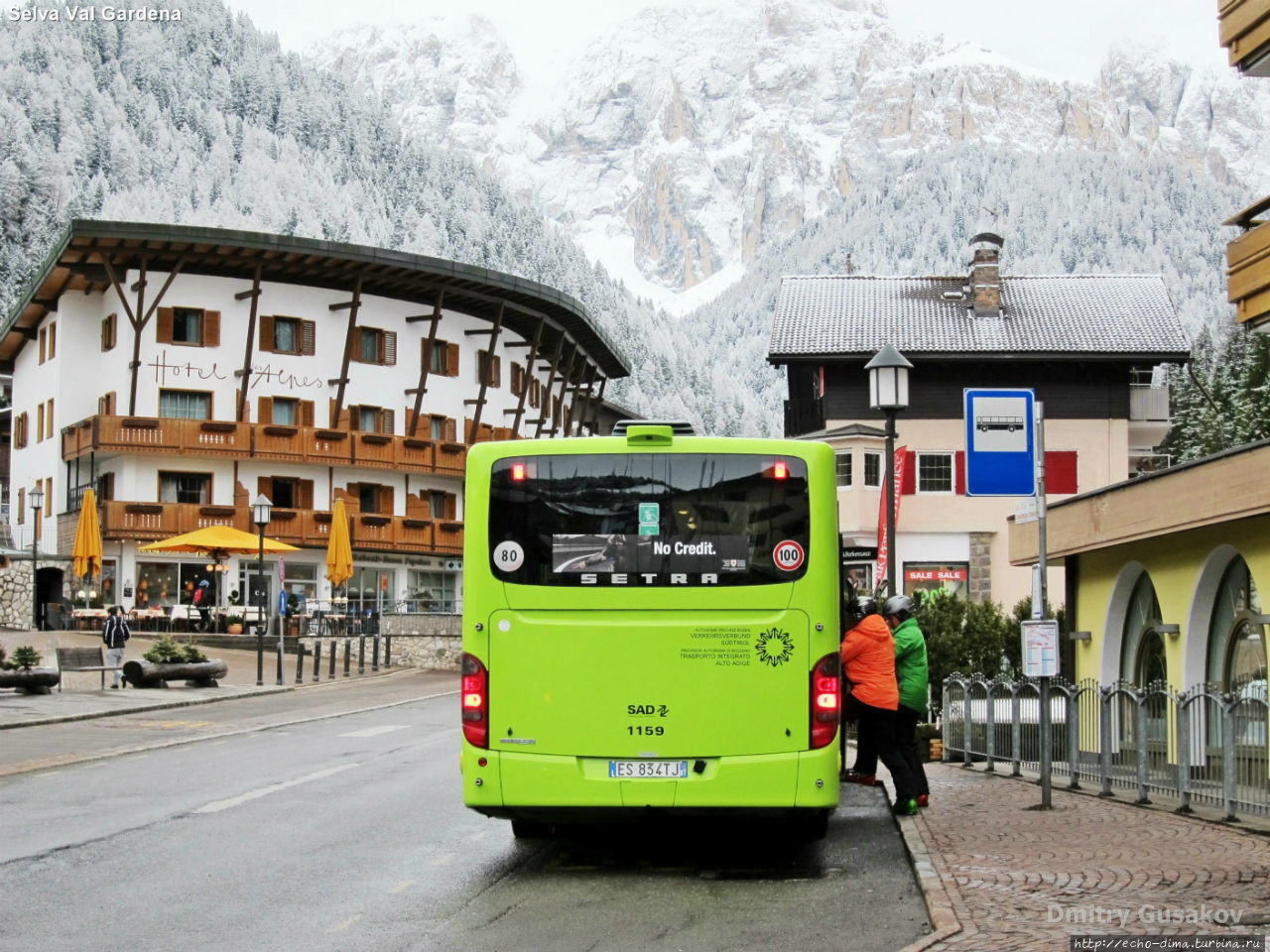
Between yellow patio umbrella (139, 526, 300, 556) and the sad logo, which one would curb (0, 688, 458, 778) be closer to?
the sad logo

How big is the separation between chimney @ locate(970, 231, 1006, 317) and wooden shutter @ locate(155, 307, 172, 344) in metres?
25.2

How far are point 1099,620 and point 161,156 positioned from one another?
14600 cm

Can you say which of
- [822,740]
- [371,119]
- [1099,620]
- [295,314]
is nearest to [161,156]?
[371,119]

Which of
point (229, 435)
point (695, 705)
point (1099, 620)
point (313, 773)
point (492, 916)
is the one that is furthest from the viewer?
point (229, 435)

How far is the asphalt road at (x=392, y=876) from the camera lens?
853 centimetres

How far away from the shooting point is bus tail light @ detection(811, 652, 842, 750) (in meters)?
10.7

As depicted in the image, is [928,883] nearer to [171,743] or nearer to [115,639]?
[171,743]

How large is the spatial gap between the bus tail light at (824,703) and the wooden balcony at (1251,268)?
6.35 m

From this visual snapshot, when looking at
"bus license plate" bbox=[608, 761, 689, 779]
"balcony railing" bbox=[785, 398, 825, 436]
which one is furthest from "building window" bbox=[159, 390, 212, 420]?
"bus license plate" bbox=[608, 761, 689, 779]

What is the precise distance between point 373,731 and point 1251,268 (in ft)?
44.5

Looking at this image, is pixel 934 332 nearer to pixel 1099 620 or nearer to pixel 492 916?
pixel 1099 620

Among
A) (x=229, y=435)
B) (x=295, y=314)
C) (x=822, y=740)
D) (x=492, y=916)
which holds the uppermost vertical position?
(x=295, y=314)

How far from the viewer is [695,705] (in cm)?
1069

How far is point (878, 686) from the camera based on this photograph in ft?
43.8
